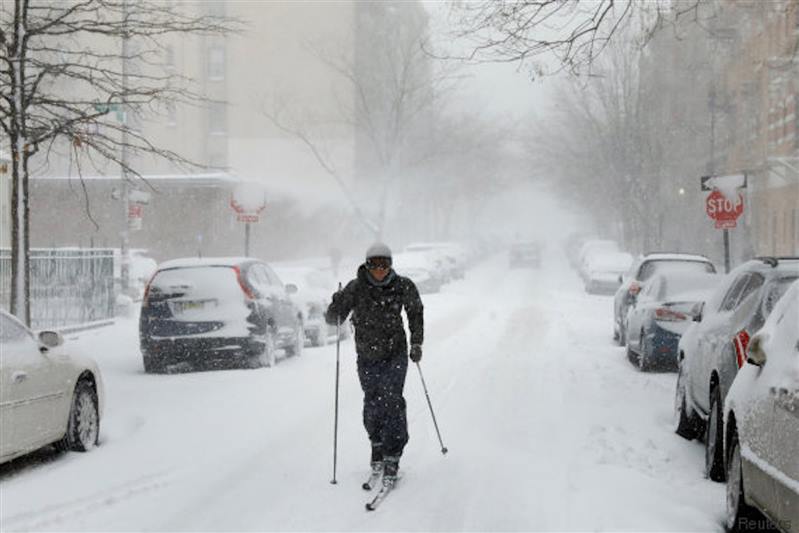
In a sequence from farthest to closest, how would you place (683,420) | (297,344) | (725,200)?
(725,200) → (297,344) → (683,420)

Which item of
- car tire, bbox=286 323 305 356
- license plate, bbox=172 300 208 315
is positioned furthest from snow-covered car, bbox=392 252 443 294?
license plate, bbox=172 300 208 315

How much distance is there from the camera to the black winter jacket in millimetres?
7672

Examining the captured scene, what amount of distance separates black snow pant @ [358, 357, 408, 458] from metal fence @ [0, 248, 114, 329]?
44.2 ft

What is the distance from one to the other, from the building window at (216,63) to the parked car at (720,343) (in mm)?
51446

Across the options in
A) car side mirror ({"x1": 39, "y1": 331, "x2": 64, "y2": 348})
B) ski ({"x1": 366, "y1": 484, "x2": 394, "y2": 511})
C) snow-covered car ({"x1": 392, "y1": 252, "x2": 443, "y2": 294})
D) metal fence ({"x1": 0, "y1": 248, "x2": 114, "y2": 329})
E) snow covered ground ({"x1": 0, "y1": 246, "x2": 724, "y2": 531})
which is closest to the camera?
snow covered ground ({"x1": 0, "y1": 246, "x2": 724, "y2": 531})

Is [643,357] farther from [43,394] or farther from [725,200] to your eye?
[43,394]

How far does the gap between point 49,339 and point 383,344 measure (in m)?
3.07

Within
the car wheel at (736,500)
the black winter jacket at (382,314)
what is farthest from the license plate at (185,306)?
the car wheel at (736,500)

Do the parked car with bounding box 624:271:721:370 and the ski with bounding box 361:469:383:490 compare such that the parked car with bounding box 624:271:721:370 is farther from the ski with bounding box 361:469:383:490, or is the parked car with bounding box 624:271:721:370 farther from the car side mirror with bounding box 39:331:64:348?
the car side mirror with bounding box 39:331:64:348

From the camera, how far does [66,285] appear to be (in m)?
21.7

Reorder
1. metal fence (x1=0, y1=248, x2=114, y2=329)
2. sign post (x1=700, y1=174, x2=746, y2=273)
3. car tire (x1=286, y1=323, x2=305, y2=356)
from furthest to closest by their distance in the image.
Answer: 1. metal fence (x1=0, y1=248, x2=114, y2=329)
2. sign post (x1=700, y1=174, x2=746, y2=273)
3. car tire (x1=286, y1=323, x2=305, y2=356)

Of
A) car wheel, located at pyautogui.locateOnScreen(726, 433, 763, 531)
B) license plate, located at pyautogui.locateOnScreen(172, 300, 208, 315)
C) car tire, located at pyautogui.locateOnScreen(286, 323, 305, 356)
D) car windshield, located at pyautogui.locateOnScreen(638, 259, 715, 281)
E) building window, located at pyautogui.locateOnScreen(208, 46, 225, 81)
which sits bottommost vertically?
car tire, located at pyautogui.locateOnScreen(286, 323, 305, 356)

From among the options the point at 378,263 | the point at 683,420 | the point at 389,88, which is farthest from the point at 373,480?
the point at 389,88

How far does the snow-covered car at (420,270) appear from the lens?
38531 millimetres
